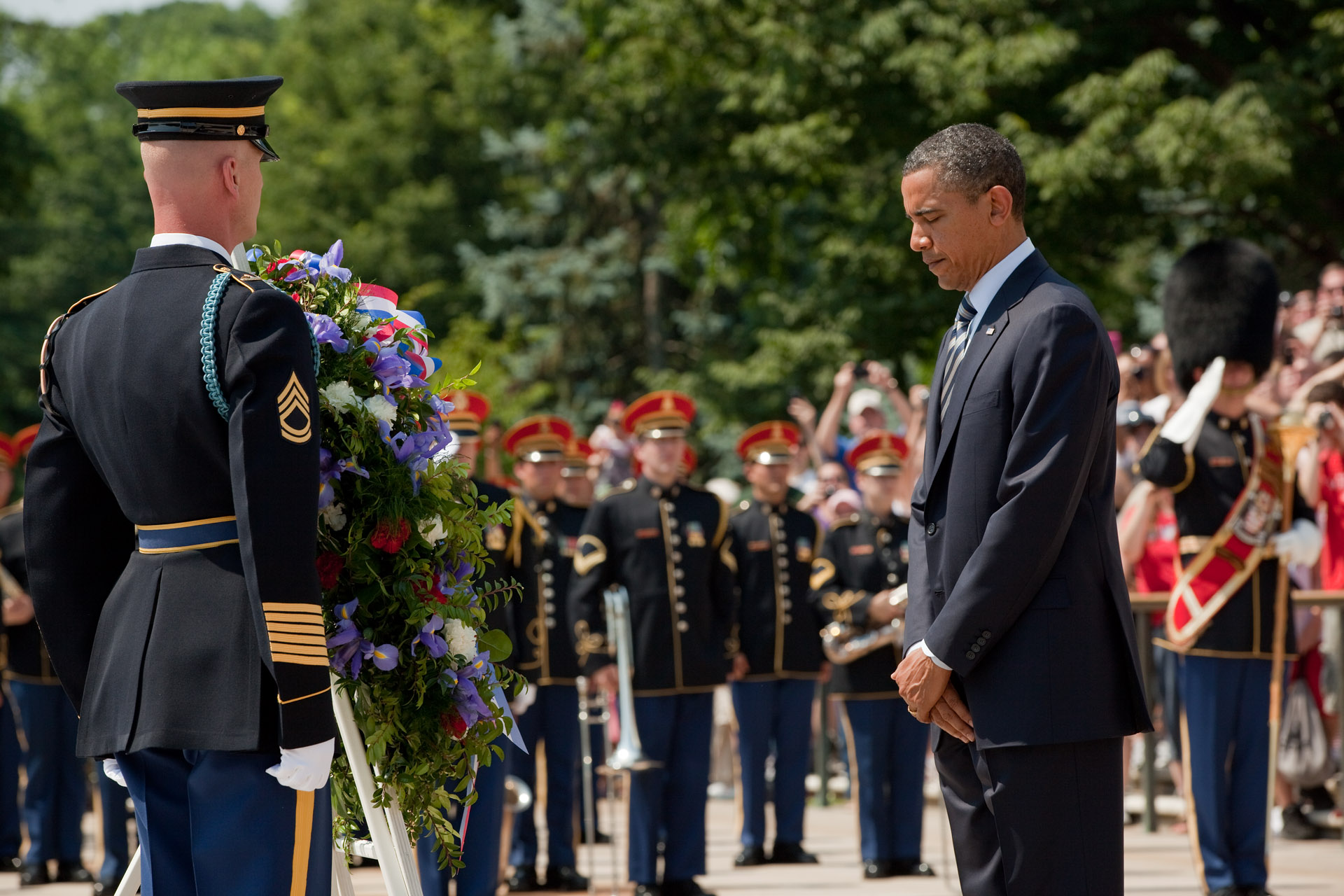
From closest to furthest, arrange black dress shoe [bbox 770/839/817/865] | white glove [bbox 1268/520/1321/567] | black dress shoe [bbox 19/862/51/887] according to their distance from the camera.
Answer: white glove [bbox 1268/520/1321/567]
black dress shoe [bbox 19/862/51/887]
black dress shoe [bbox 770/839/817/865]

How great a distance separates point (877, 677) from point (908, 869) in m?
1.06

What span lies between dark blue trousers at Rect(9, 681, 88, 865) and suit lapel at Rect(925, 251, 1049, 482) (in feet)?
22.1

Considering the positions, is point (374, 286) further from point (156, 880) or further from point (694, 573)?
point (694, 573)

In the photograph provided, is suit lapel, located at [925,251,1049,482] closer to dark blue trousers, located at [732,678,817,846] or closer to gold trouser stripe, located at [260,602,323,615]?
gold trouser stripe, located at [260,602,323,615]

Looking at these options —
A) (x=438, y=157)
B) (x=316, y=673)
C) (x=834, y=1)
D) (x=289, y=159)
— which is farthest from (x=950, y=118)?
(x=289, y=159)

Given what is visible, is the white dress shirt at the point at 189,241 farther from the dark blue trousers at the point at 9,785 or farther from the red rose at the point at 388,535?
the dark blue trousers at the point at 9,785

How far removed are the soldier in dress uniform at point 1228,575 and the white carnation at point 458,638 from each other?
147 inches

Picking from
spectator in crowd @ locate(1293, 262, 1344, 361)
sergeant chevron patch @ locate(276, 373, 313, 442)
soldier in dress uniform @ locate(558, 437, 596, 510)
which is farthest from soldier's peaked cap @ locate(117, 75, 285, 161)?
spectator in crowd @ locate(1293, 262, 1344, 361)

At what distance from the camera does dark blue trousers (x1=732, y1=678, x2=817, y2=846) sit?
9703mm

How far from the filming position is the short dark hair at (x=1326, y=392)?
8.63 meters

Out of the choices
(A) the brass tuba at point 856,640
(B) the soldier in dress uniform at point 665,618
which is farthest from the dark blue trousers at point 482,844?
(A) the brass tuba at point 856,640

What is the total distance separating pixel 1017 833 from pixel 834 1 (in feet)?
49.4

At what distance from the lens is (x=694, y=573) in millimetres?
8844

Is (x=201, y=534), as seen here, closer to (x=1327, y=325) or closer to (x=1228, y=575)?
(x=1228, y=575)
